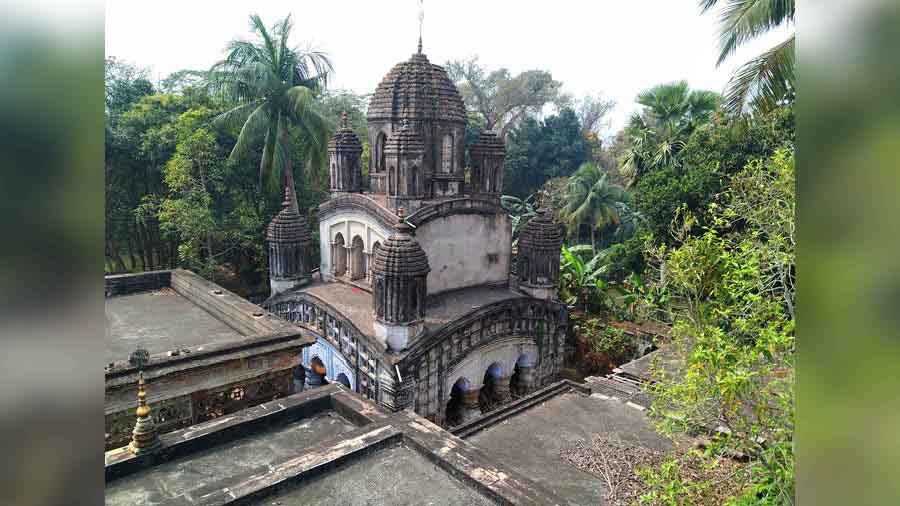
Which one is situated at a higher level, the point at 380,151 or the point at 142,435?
the point at 380,151

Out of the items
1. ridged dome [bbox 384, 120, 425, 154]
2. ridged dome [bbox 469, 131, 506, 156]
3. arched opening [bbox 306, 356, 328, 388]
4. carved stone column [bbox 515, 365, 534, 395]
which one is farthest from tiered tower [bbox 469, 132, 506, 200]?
arched opening [bbox 306, 356, 328, 388]

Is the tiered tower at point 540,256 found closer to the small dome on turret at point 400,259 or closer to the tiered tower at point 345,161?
the small dome on turret at point 400,259

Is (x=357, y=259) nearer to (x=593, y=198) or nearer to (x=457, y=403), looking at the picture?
(x=457, y=403)

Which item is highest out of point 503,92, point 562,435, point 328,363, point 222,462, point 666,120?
point 503,92

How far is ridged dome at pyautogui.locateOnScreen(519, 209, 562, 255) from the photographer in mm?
17109

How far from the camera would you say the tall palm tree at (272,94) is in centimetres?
2180

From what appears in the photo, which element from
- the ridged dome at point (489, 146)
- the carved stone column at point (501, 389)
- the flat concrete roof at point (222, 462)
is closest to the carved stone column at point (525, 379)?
the carved stone column at point (501, 389)

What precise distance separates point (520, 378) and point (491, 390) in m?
1.16

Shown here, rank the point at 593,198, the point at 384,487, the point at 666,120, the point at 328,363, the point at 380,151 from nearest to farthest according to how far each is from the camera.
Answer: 1. the point at 384,487
2. the point at 328,363
3. the point at 380,151
4. the point at 666,120
5. the point at 593,198

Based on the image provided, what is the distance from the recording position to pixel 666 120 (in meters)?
24.3

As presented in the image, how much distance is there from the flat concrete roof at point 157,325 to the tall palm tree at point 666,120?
17133 millimetres

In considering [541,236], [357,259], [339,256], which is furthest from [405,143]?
[541,236]

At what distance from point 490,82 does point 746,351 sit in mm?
45206
